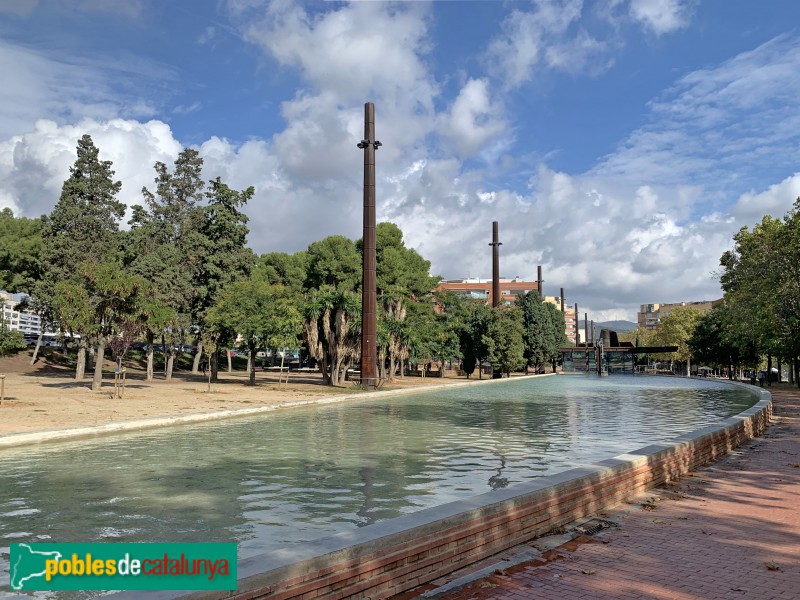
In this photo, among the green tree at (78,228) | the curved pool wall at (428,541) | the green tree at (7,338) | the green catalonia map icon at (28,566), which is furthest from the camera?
the green tree at (78,228)

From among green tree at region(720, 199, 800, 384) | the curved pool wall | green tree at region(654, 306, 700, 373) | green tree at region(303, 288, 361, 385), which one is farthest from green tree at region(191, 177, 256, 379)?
green tree at region(654, 306, 700, 373)

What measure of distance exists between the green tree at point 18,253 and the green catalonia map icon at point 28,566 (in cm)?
5181

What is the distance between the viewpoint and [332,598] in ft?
16.0

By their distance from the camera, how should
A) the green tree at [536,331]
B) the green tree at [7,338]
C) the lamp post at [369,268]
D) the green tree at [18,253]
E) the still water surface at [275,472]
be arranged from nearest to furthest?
the still water surface at [275,472] < the lamp post at [369,268] < the green tree at [7,338] < the green tree at [18,253] < the green tree at [536,331]

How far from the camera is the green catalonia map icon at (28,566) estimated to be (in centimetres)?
454

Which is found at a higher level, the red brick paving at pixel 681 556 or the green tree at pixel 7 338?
the green tree at pixel 7 338

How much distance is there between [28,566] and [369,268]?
3502 centimetres

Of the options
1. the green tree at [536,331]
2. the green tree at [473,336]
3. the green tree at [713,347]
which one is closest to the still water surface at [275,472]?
the green tree at [473,336]

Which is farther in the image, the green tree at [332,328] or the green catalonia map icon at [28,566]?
the green tree at [332,328]

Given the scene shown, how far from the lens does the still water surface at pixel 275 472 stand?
7980 mm

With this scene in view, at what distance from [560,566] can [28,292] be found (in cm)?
5620

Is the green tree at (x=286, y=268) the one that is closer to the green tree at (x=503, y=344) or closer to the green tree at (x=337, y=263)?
the green tree at (x=337, y=263)

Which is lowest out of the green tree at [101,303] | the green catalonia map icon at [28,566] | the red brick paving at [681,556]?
the red brick paving at [681,556]

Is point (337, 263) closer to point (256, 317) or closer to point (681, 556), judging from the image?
point (256, 317)
